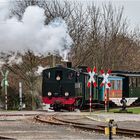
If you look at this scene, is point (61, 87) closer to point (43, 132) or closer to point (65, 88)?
point (65, 88)

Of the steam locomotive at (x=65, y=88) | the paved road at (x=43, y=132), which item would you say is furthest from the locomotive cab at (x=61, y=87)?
the paved road at (x=43, y=132)

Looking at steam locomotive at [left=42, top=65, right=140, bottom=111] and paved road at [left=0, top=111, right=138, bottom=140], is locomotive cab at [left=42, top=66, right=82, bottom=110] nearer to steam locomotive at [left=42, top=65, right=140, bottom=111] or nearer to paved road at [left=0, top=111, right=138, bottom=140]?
steam locomotive at [left=42, top=65, right=140, bottom=111]

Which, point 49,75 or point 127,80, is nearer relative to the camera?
point 49,75

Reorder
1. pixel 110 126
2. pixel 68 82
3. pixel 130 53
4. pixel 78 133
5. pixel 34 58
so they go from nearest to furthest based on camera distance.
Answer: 1. pixel 110 126
2. pixel 78 133
3. pixel 68 82
4. pixel 34 58
5. pixel 130 53

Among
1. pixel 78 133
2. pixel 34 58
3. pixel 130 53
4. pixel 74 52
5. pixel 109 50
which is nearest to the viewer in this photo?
pixel 78 133

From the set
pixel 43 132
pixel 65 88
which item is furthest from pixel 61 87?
pixel 43 132

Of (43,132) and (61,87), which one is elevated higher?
(61,87)

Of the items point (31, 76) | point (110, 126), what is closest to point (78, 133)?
point (110, 126)

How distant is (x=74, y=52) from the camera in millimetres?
47094

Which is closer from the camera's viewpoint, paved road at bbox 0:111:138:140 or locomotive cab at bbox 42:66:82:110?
paved road at bbox 0:111:138:140

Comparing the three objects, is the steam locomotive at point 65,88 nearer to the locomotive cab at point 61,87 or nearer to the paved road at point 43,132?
the locomotive cab at point 61,87

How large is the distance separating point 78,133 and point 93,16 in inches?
1518

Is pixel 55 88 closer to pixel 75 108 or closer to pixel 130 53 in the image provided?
pixel 75 108

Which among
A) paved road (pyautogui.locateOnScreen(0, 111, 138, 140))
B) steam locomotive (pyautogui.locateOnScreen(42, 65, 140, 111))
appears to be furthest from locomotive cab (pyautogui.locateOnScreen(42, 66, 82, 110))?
paved road (pyautogui.locateOnScreen(0, 111, 138, 140))
